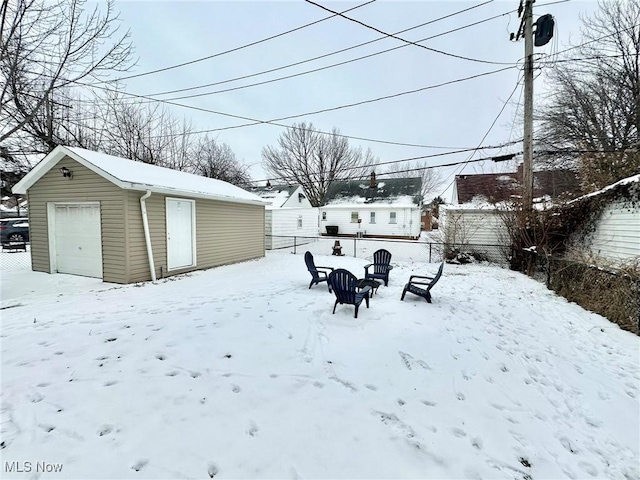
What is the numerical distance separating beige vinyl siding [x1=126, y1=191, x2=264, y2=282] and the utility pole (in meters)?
10.5

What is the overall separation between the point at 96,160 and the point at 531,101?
43.5 feet

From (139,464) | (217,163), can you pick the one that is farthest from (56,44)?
(217,163)

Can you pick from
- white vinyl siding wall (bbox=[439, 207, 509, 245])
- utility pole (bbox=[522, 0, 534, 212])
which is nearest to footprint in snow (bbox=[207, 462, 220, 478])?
utility pole (bbox=[522, 0, 534, 212])

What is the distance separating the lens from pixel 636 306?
15.9ft

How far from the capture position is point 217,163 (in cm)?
2662

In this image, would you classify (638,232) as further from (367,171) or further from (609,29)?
(367,171)

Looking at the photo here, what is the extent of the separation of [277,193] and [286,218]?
390cm

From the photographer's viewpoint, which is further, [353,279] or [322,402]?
[353,279]

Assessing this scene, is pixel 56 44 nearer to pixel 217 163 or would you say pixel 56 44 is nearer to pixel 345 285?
pixel 345 285

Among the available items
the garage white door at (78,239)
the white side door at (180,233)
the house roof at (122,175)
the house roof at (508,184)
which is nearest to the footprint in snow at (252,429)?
the house roof at (122,175)

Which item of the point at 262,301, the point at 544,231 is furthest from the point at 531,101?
the point at 262,301

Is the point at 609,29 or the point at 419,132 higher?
the point at 609,29

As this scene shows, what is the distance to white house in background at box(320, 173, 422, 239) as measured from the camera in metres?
24.7

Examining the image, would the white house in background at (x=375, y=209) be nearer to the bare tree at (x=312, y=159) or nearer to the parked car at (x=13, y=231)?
the bare tree at (x=312, y=159)
